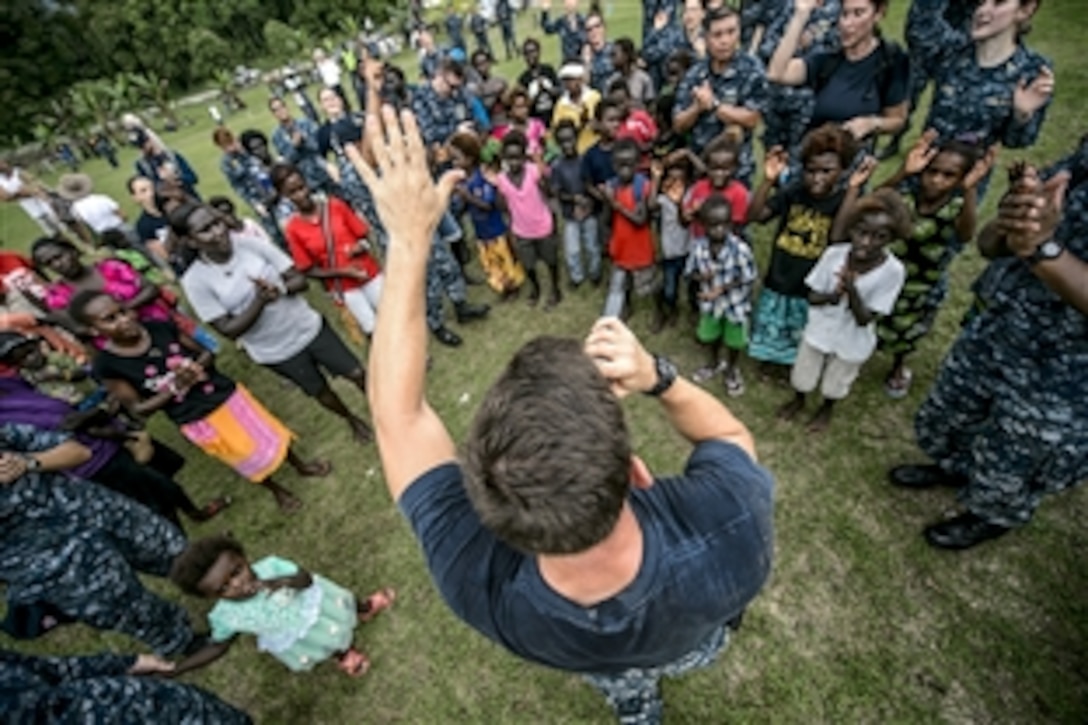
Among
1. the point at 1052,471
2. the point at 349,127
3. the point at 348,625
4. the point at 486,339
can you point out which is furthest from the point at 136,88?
the point at 1052,471

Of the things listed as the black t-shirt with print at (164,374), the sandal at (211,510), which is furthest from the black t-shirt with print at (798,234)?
the sandal at (211,510)

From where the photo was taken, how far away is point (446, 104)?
7094 millimetres

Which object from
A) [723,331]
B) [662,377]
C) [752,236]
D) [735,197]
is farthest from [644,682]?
[752,236]

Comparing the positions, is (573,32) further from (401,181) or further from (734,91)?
(401,181)

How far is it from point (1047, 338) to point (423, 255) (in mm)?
2546

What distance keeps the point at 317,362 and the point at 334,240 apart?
1.02 meters

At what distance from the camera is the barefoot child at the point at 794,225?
3.06 meters

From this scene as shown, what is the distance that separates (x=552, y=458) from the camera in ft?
3.40

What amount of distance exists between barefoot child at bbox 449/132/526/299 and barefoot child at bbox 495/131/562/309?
169 millimetres

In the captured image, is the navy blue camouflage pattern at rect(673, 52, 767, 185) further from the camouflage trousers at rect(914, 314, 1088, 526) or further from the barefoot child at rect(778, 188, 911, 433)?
the camouflage trousers at rect(914, 314, 1088, 526)

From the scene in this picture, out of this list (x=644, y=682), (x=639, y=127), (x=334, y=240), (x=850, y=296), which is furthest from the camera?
(x=639, y=127)

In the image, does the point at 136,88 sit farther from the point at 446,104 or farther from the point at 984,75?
the point at 984,75

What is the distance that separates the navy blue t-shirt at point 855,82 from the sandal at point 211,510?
18.7ft

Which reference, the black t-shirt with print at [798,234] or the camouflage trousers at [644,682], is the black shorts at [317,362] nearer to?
the camouflage trousers at [644,682]
